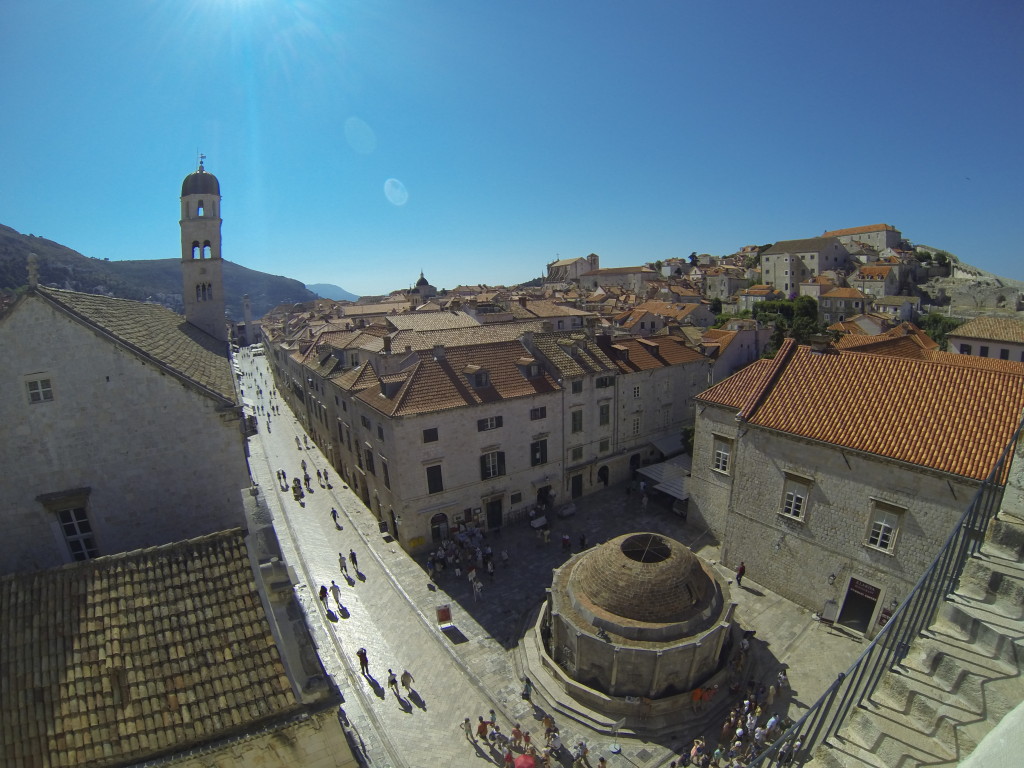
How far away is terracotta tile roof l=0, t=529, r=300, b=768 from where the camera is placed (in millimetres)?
8867

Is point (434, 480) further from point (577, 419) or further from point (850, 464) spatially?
point (850, 464)

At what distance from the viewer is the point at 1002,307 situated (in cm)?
8206

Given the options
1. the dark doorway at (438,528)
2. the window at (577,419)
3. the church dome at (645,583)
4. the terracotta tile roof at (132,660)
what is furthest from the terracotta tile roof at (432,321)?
the terracotta tile roof at (132,660)

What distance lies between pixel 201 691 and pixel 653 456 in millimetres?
32895

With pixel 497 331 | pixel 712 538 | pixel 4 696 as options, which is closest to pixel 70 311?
pixel 4 696

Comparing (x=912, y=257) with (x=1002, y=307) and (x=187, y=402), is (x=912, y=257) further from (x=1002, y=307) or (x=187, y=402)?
(x=187, y=402)

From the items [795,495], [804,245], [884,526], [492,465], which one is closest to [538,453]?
[492,465]

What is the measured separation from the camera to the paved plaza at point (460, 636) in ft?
54.8

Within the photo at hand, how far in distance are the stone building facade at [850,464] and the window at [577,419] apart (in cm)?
911

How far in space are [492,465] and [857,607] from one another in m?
18.0

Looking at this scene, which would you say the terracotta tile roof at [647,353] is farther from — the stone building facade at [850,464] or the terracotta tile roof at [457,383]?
the stone building facade at [850,464]

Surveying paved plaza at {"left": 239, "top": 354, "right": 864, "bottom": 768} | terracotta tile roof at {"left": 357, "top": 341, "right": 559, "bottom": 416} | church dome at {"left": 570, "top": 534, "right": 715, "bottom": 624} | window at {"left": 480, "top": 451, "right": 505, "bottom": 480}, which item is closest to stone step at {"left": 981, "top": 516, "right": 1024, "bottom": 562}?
paved plaza at {"left": 239, "top": 354, "right": 864, "bottom": 768}

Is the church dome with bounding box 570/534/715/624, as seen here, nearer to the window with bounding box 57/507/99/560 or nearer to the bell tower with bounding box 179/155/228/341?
the window with bounding box 57/507/99/560

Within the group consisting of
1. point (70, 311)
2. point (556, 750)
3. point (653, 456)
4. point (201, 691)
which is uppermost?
point (70, 311)
